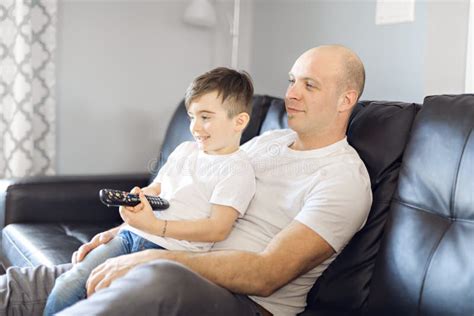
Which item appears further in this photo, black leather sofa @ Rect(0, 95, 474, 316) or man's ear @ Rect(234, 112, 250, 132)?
man's ear @ Rect(234, 112, 250, 132)

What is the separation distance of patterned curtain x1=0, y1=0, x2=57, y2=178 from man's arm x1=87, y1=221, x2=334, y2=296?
1.52m

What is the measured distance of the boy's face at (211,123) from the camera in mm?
1818

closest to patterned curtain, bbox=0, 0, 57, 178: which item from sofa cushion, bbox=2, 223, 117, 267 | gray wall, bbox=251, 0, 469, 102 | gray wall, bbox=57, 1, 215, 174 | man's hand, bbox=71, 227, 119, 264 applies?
gray wall, bbox=57, 1, 215, 174

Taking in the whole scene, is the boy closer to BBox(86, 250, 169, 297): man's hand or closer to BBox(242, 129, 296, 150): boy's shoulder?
BBox(86, 250, 169, 297): man's hand

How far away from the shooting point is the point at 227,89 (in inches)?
72.4

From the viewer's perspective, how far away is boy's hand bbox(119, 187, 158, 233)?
1.63 meters

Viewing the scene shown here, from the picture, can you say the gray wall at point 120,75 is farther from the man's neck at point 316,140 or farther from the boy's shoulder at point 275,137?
the man's neck at point 316,140

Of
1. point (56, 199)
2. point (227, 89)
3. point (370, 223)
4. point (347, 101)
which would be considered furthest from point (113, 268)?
point (56, 199)

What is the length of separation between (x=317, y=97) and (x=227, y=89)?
0.27m

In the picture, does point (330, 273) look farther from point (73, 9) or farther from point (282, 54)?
point (73, 9)

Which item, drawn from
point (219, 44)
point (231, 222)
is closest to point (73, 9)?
point (219, 44)

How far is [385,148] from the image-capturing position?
1.83 metres

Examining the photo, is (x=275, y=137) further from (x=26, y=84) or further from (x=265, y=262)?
(x=26, y=84)

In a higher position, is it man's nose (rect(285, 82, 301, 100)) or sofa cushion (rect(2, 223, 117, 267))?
man's nose (rect(285, 82, 301, 100))
